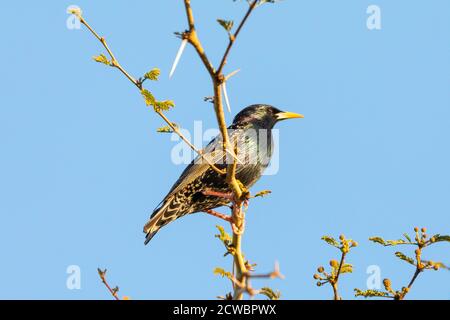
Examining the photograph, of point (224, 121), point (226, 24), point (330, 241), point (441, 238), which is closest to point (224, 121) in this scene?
point (224, 121)

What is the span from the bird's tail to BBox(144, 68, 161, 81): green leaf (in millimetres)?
2582

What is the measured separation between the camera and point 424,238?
3568 mm

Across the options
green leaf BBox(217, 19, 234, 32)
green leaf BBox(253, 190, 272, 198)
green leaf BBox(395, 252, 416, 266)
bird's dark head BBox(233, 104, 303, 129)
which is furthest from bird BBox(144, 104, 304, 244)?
green leaf BBox(217, 19, 234, 32)

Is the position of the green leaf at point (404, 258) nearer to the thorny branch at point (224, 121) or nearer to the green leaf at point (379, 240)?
the green leaf at point (379, 240)

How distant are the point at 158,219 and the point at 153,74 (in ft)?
8.66

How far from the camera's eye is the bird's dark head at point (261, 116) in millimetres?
7523

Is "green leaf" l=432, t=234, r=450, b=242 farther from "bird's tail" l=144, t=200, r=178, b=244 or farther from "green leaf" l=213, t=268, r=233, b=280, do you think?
"bird's tail" l=144, t=200, r=178, b=244

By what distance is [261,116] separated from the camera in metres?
7.62

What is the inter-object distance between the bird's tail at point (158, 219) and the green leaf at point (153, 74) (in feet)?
8.47
